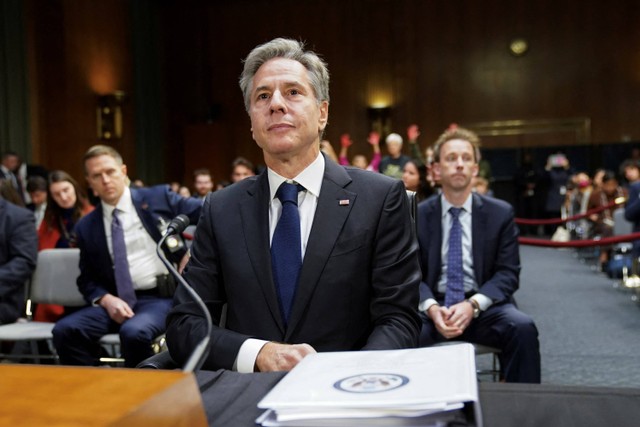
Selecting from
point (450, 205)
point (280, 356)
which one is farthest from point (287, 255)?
point (450, 205)

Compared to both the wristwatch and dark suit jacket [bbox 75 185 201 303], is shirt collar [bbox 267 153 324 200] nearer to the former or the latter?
the wristwatch

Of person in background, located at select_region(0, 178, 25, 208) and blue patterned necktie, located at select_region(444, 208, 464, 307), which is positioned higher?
person in background, located at select_region(0, 178, 25, 208)

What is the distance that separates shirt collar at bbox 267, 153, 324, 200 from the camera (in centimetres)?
193

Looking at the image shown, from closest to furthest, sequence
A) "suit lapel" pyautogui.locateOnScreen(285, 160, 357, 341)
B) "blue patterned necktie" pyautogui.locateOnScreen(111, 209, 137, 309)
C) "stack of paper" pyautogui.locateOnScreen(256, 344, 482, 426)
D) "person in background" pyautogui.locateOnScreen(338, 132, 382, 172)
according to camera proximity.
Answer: "stack of paper" pyautogui.locateOnScreen(256, 344, 482, 426) → "suit lapel" pyautogui.locateOnScreen(285, 160, 357, 341) → "blue patterned necktie" pyautogui.locateOnScreen(111, 209, 137, 309) → "person in background" pyautogui.locateOnScreen(338, 132, 382, 172)

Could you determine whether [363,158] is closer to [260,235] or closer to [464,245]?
[464,245]

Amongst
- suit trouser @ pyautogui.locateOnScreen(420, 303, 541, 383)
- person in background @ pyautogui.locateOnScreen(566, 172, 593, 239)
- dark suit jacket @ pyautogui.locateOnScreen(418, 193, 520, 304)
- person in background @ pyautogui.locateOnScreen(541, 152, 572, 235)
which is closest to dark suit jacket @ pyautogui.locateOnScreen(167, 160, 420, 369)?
suit trouser @ pyautogui.locateOnScreen(420, 303, 541, 383)

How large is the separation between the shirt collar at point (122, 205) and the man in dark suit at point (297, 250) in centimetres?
203

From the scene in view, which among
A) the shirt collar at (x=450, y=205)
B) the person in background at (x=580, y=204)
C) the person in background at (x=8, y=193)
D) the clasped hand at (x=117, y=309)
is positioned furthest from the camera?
the person in background at (x=580, y=204)

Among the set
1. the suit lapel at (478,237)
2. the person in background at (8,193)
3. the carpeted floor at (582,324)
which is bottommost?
the carpeted floor at (582,324)

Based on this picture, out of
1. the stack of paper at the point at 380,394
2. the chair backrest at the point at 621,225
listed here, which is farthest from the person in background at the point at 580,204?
the stack of paper at the point at 380,394

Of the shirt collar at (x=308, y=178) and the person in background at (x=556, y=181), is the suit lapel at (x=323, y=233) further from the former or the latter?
the person in background at (x=556, y=181)

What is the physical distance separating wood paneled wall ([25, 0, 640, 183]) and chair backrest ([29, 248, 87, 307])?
960 cm

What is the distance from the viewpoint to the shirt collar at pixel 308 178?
193cm

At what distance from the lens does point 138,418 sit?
666mm
